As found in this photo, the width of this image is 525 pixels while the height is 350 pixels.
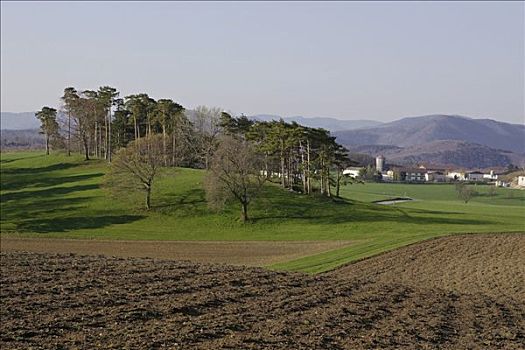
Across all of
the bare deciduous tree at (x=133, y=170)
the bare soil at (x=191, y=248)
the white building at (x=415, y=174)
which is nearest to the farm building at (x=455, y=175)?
the white building at (x=415, y=174)

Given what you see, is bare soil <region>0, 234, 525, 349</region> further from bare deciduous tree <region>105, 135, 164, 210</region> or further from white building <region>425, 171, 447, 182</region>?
white building <region>425, 171, 447, 182</region>

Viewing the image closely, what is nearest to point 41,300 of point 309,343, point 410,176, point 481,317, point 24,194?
point 309,343

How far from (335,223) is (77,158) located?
177ft

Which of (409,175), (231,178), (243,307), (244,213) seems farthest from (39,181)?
(409,175)

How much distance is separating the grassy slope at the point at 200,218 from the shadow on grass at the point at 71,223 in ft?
0.25

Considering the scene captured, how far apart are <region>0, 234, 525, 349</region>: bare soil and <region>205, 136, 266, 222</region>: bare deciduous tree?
2771 cm

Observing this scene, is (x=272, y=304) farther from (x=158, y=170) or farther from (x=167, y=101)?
(x=167, y=101)

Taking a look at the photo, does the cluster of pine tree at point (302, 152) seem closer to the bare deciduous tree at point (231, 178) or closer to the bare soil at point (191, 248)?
the bare deciduous tree at point (231, 178)

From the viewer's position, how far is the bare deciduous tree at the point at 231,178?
58688mm

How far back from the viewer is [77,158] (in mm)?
99438

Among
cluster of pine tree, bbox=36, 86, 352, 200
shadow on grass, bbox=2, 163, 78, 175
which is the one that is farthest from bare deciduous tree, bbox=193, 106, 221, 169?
shadow on grass, bbox=2, 163, 78, 175

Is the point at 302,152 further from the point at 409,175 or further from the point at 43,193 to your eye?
the point at 409,175

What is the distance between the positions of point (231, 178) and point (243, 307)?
4021cm

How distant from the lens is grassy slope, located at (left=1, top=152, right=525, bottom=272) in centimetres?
5162
